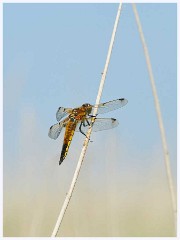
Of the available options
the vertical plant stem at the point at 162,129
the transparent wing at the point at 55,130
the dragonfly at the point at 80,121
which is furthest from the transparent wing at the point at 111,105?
the vertical plant stem at the point at 162,129

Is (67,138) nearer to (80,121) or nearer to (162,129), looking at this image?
(80,121)

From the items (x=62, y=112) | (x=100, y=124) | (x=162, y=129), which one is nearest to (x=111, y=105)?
(x=100, y=124)

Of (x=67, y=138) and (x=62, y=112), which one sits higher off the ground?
(x=62, y=112)

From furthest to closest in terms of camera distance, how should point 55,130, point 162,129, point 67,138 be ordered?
1. point 55,130
2. point 67,138
3. point 162,129

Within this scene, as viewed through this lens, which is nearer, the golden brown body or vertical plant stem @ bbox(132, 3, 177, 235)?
vertical plant stem @ bbox(132, 3, 177, 235)

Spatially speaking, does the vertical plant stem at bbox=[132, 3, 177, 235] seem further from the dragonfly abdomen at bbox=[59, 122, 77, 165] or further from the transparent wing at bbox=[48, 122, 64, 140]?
the transparent wing at bbox=[48, 122, 64, 140]

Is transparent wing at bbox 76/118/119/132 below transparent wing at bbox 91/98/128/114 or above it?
below

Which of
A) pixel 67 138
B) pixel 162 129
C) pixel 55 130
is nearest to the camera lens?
pixel 162 129

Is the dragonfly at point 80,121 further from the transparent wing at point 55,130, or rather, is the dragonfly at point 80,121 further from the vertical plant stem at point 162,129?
the vertical plant stem at point 162,129

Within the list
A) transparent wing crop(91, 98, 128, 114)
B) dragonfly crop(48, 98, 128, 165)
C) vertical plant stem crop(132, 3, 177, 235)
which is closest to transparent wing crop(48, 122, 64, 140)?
dragonfly crop(48, 98, 128, 165)
